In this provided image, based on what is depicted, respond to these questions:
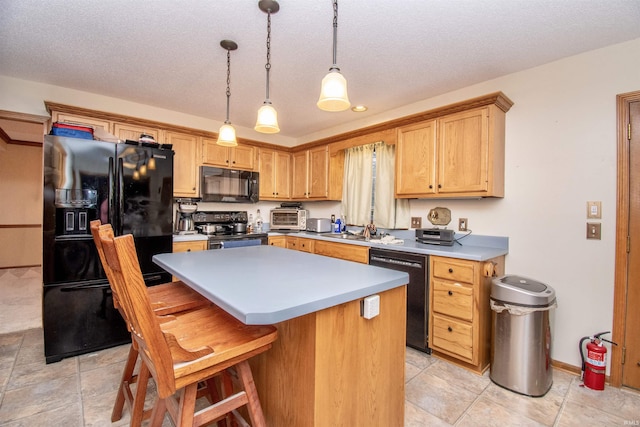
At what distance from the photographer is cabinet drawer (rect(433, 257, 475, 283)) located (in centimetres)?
223

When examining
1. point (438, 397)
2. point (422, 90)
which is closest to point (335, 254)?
point (438, 397)

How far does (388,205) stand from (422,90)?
1281mm

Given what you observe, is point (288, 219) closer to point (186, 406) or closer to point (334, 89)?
point (334, 89)

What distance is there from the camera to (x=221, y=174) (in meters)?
3.74

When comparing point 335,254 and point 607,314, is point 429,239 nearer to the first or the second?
point 335,254

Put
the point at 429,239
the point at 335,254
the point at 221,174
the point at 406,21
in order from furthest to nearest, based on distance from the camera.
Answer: the point at 221,174 < the point at 335,254 < the point at 429,239 < the point at 406,21

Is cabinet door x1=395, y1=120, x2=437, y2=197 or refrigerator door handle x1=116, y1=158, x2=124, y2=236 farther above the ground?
cabinet door x1=395, y1=120, x2=437, y2=197

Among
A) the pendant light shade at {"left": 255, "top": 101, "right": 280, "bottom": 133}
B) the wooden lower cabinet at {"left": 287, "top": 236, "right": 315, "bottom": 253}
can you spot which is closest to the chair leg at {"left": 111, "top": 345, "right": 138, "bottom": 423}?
the pendant light shade at {"left": 255, "top": 101, "right": 280, "bottom": 133}

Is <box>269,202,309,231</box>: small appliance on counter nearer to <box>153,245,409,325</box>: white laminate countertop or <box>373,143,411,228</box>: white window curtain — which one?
<box>373,143,411,228</box>: white window curtain

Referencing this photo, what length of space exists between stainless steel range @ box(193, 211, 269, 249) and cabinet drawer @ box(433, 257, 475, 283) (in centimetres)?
200

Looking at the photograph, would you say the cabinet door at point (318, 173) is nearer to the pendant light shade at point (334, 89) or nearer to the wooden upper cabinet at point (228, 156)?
the wooden upper cabinet at point (228, 156)

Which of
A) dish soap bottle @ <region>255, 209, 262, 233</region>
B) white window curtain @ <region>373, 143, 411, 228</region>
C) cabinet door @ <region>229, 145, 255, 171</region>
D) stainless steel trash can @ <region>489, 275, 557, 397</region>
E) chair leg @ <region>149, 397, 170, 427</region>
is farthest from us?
dish soap bottle @ <region>255, 209, 262, 233</region>

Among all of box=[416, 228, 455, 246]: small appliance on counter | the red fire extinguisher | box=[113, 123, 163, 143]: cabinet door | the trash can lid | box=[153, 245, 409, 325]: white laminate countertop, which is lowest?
the red fire extinguisher

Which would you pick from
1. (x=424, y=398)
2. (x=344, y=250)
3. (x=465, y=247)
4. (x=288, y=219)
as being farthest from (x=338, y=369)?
(x=288, y=219)
